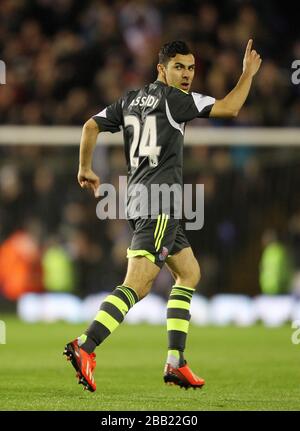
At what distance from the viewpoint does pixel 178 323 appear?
715 cm

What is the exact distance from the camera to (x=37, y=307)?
1514 cm

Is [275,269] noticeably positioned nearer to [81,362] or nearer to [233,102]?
[233,102]

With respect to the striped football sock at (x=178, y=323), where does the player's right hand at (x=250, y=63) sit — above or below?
above

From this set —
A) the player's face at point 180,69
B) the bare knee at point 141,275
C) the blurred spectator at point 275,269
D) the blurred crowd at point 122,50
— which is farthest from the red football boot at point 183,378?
the blurred crowd at point 122,50

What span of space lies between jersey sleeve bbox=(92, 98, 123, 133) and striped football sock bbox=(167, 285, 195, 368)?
3.94 ft

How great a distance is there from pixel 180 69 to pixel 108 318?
5.56 feet

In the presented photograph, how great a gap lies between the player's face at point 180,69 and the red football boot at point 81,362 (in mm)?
1851

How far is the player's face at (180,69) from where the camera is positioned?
682 centimetres

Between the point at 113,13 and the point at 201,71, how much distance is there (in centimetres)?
214

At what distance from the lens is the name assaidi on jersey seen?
6.82 meters

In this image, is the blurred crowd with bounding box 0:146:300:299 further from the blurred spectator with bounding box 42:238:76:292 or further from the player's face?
the player's face

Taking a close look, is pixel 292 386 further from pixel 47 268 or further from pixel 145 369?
pixel 47 268

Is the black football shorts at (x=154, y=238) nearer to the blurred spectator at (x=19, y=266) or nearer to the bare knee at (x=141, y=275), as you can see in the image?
the bare knee at (x=141, y=275)

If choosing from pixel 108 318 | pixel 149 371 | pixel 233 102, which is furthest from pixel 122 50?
pixel 108 318
